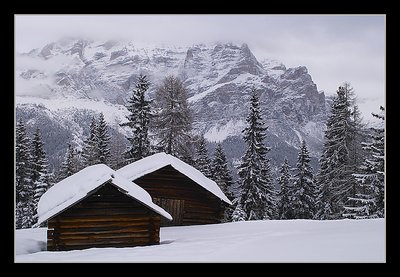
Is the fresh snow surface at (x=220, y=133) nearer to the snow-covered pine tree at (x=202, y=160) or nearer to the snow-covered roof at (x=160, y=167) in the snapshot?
the snow-covered pine tree at (x=202, y=160)

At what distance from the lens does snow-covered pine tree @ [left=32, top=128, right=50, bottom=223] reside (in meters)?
32.2

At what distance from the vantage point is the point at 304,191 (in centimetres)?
3603

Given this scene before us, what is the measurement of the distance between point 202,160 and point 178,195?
38.6 feet

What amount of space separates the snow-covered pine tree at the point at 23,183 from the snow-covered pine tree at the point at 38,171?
417 millimetres

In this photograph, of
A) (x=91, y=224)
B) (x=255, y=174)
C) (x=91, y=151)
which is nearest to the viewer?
(x=91, y=224)

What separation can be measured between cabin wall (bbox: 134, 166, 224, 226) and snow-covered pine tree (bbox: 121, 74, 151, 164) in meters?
9.91

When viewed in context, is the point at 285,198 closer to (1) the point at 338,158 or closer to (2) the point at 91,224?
(1) the point at 338,158

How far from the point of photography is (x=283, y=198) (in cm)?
3803

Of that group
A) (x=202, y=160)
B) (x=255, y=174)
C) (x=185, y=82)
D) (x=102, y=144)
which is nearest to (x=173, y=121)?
(x=202, y=160)

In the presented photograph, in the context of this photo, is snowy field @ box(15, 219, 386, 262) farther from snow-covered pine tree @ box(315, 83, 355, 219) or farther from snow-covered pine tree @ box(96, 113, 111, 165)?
snow-covered pine tree @ box(96, 113, 111, 165)

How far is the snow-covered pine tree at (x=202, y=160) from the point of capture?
3484 centimetres

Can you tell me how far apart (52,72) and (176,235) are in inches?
3602

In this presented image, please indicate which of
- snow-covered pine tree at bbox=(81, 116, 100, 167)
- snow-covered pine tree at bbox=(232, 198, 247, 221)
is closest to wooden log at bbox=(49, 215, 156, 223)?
snow-covered pine tree at bbox=(232, 198, 247, 221)

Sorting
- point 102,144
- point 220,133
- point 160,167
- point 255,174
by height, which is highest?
point 220,133
